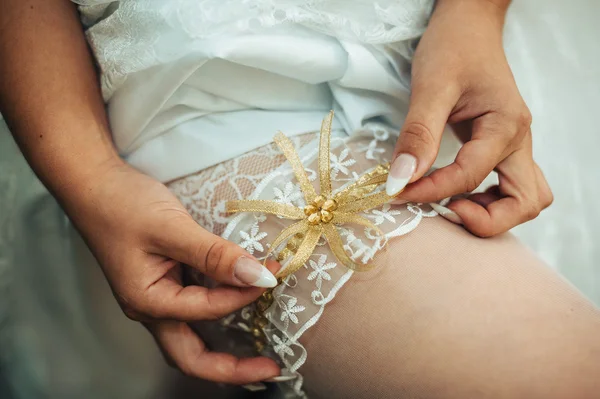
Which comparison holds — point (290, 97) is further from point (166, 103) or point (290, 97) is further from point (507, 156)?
point (507, 156)

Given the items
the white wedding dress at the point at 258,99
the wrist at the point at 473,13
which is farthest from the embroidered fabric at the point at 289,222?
the wrist at the point at 473,13

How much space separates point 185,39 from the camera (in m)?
0.62

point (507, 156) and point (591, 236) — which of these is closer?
point (507, 156)

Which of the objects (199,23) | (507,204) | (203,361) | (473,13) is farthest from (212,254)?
(473,13)

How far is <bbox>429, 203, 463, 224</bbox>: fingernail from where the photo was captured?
625 millimetres

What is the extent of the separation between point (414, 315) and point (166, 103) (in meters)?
0.46

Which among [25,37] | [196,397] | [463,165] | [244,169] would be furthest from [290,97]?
[196,397]

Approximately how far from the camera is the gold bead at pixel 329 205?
0.58 meters

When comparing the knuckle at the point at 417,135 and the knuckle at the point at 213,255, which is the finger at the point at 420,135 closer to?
the knuckle at the point at 417,135

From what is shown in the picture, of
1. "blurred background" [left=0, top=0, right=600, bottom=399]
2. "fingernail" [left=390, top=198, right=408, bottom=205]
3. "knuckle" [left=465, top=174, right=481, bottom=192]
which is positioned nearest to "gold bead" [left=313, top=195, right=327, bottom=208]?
"fingernail" [left=390, top=198, right=408, bottom=205]

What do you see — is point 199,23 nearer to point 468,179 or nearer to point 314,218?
point 314,218

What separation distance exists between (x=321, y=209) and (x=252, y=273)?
12 cm

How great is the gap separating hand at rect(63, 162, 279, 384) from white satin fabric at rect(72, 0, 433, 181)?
0.23 ft

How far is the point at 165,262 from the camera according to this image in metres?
0.64
